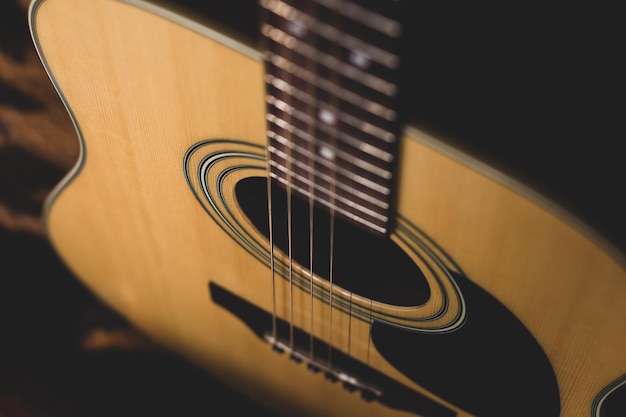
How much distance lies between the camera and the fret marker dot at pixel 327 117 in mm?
490

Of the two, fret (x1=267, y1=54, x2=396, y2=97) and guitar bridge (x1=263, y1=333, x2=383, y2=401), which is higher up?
fret (x1=267, y1=54, x2=396, y2=97)

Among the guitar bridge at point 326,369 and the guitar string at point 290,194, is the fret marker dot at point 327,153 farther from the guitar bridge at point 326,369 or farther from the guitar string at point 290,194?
the guitar bridge at point 326,369

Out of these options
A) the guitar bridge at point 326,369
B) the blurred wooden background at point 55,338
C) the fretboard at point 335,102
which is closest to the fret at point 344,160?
the fretboard at point 335,102

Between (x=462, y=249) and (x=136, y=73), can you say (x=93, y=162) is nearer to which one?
(x=136, y=73)

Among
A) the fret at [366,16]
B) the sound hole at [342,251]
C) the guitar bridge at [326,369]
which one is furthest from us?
the guitar bridge at [326,369]

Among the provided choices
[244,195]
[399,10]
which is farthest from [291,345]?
[399,10]

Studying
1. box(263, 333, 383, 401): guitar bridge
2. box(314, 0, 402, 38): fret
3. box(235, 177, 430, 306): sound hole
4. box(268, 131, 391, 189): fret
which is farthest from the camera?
box(263, 333, 383, 401): guitar bridge

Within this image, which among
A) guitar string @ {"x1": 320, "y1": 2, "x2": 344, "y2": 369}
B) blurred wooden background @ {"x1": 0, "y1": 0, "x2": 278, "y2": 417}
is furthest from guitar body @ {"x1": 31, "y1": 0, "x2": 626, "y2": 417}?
blurred wooden background @ {"x1": 0, "y1": 0, "x2": 278, "y2": 417}

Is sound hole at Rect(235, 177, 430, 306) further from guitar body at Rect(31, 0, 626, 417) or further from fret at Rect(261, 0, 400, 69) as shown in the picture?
fret at Rect(261, 0, 400, 69)

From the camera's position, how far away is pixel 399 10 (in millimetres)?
411

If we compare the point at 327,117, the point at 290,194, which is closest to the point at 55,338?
the point at 290,194

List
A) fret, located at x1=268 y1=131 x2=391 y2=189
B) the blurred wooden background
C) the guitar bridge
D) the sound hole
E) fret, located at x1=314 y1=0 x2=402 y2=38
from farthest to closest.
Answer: the blurred wooden background, the guitar bridge, the sound hole, fret, located at x1=268 y1=131 x2=391 y2=189, fret, located at x1=314 y1=0 x2=402 y2=38

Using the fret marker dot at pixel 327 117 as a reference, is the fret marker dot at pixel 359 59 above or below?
above

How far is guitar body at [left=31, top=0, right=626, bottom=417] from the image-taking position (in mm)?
503
